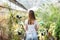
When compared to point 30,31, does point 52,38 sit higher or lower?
lower

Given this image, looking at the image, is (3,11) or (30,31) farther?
(3,11)

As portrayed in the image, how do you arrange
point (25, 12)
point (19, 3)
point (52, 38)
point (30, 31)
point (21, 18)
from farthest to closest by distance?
point (19, 3), point (25, 12), point (21, 18), point (52, 38), point (30, 31)

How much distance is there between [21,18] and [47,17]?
84 centimetres

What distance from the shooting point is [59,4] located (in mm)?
7863

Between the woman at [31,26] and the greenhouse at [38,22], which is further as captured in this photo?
the greenhouse at [38,22]

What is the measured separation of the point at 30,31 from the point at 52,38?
179cm

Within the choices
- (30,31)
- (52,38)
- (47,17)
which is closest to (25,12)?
(47,17)

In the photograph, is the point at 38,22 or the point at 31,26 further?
the point at 38,22

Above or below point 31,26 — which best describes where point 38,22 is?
below

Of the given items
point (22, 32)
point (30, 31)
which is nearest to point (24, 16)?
point (22, 32)

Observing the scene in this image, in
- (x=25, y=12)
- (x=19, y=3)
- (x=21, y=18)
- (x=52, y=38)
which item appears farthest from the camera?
A: (x=19, y=3)

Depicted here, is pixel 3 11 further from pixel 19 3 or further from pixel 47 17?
pixel 47 17

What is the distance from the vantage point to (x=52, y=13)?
7047 millimetres

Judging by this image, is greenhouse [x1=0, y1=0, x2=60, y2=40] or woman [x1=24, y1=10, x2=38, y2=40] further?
greenhouse [x1=0, y1=0, x2=60, y2=40]
